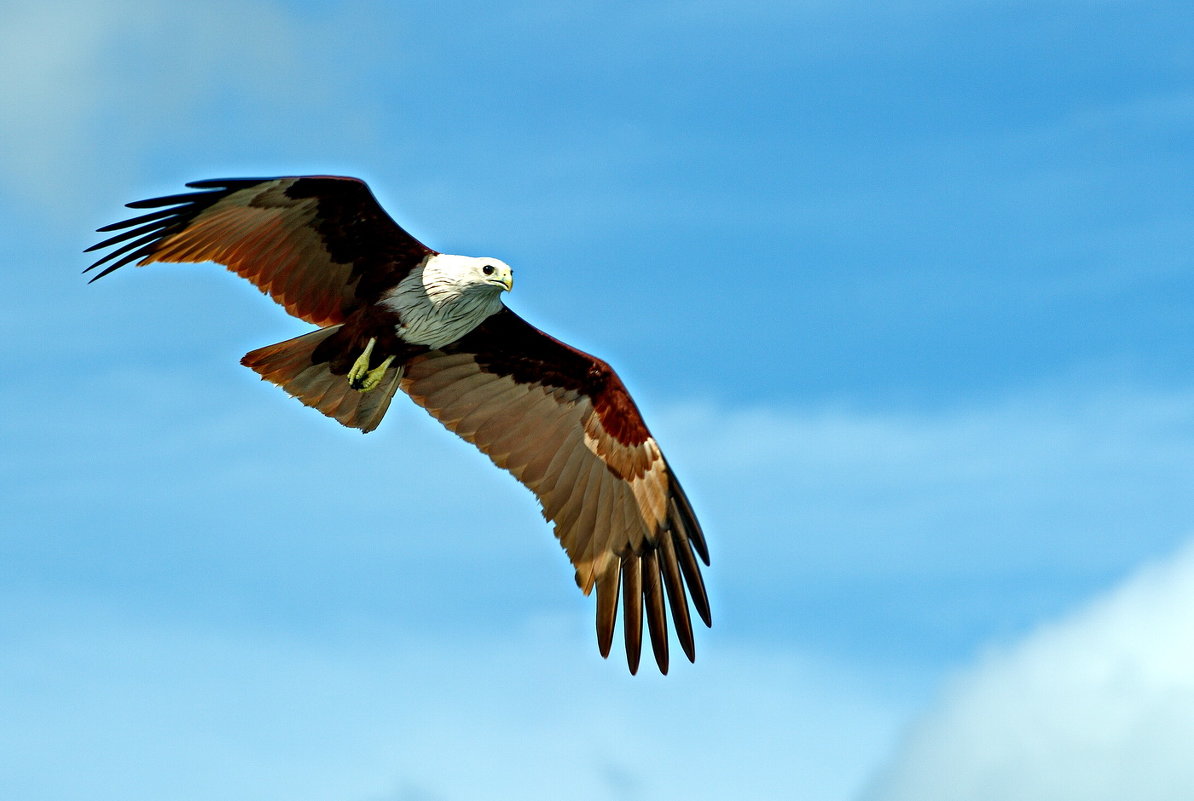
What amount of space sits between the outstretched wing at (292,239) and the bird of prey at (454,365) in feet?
0.04

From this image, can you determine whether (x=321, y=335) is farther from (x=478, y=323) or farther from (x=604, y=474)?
(x=604, y=474)

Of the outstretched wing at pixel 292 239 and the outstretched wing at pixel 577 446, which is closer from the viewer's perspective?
the outstretched wing at pixel 292 239

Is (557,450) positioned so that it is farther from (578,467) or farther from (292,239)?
(292,239)

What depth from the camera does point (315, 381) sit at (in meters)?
16.0

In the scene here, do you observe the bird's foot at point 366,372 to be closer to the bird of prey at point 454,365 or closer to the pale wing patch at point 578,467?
the bird of prey at point 454,365

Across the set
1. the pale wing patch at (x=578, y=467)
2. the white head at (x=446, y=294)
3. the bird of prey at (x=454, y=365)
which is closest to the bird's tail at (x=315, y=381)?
the bird of prey at (x=454, y=365)

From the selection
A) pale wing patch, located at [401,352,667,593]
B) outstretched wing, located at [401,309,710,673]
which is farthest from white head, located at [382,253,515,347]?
pale wing patch, located at [401,352,667,593]

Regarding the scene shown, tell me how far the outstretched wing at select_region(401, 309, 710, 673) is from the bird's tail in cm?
98

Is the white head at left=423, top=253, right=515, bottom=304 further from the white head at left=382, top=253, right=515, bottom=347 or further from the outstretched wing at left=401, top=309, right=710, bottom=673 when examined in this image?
the outstretched wing at left=401, top=309, right=710, bottom=673

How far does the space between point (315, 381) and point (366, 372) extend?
452 mm

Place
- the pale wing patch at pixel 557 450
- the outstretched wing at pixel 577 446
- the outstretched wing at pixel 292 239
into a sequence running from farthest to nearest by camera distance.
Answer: the pale wing patch at pixel 557 450 → the outstretched wing at pixel 577 446 → the outstretched wing at pixel 292 239

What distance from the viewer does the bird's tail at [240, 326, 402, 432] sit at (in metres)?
15.8

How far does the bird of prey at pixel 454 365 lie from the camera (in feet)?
50.5

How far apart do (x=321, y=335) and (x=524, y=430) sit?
93.0 inches
